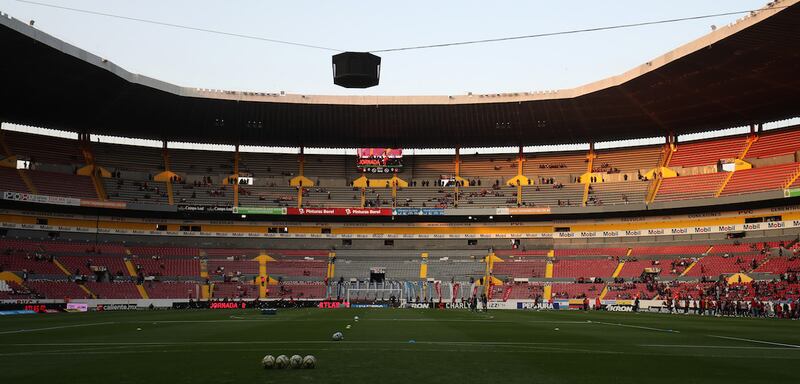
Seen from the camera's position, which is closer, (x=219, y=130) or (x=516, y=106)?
(x=516, y=106)

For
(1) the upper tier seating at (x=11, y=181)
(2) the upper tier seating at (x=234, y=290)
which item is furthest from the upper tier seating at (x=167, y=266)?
(1) the upper tier seating at (x=11, y=181)

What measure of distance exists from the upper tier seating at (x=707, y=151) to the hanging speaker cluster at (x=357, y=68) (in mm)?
52356

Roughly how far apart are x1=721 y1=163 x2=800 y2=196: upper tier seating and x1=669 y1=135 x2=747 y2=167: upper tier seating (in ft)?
10.2

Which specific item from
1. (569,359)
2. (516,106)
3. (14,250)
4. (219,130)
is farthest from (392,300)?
(569,359)

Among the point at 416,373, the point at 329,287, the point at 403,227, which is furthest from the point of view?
the point at 403,227

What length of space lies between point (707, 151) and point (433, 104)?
2801cm

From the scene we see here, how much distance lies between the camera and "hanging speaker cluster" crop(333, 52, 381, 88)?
26172 mm

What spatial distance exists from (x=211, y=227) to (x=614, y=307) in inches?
1715

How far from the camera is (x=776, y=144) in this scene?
6450 cm

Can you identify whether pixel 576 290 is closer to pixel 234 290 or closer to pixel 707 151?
pixel 707 151

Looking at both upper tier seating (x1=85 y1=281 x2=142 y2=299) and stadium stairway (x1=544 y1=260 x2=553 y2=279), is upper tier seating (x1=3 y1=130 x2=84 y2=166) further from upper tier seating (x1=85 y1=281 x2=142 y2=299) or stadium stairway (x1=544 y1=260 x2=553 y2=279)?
stadium stairway (x1=544 y1=260 x2=553 y2=279)

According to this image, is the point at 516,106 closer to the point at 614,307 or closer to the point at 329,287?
the point at 614,307

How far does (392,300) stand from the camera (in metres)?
64.9

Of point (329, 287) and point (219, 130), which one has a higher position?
point (219, 130)
